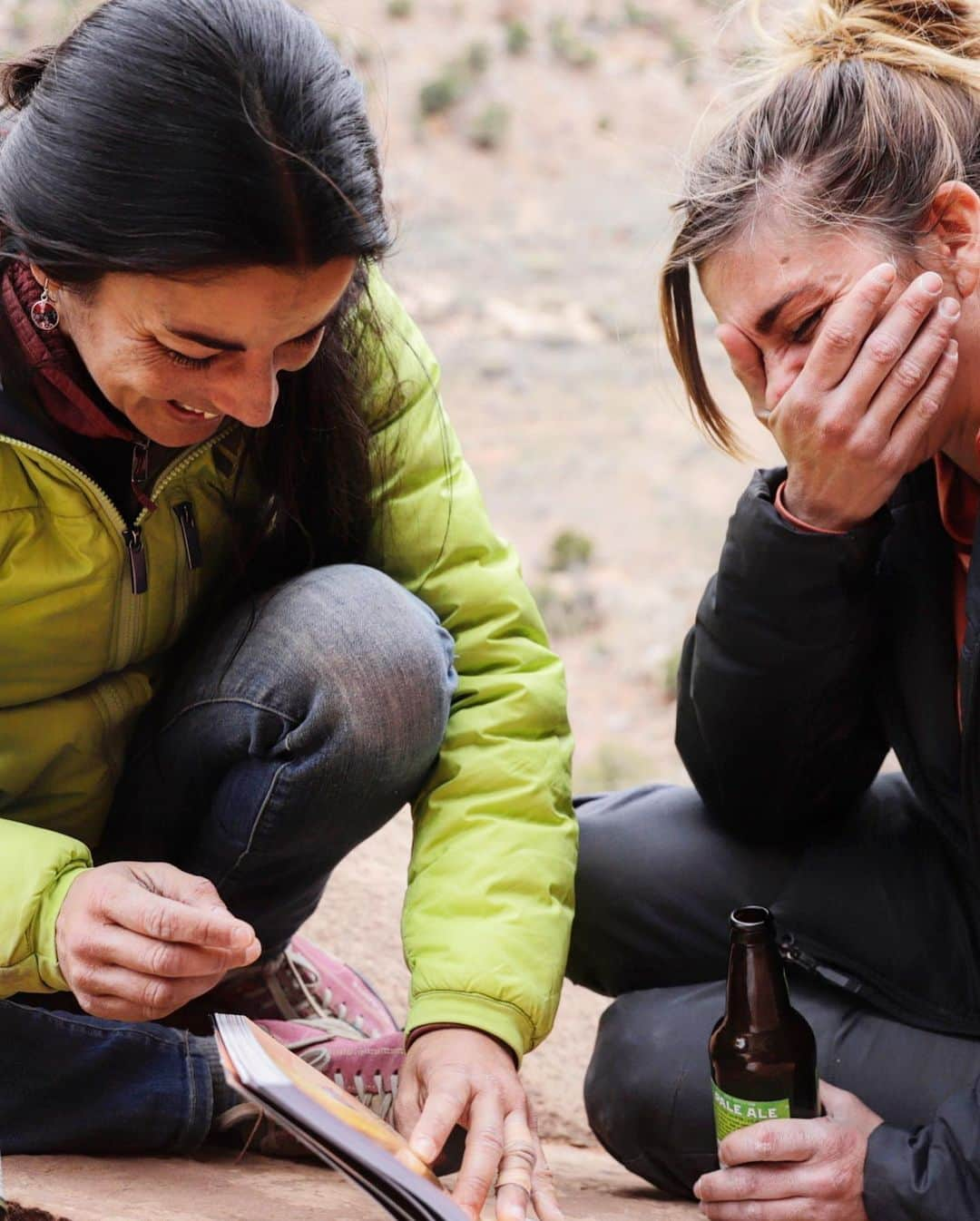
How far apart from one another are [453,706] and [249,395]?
57cm

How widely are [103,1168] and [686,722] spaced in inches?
39.5

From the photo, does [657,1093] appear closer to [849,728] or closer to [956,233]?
[849,728]

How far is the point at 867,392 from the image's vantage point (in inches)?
80.0

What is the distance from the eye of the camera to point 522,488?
33.9ft

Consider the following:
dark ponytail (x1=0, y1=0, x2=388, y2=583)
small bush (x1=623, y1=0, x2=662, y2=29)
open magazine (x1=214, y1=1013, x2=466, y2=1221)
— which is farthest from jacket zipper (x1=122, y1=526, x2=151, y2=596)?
small bush (x1=623, y1=0, x2=662, y2=29)

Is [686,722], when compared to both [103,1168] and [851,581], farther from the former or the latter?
[103,1168]

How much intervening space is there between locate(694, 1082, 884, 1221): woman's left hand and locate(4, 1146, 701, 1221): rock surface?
18 centimetres

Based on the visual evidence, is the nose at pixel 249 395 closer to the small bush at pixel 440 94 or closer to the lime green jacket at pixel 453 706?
the lime green jacket at pixel 453 706

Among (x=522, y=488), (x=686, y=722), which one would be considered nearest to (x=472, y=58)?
(x=522, y=488)

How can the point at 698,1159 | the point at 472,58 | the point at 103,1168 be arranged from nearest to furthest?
the point at 103,1168 < the point at 698,1159 < the point at 472,58

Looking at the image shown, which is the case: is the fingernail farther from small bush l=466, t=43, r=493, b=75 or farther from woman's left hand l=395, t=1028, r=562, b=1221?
small bush l=466, t=43, r=493, b=75

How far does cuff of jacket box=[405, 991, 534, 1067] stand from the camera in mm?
1993

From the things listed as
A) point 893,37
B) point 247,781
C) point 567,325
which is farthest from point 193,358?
point 567,325

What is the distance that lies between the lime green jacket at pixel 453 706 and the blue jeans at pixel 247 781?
0.24 feet
